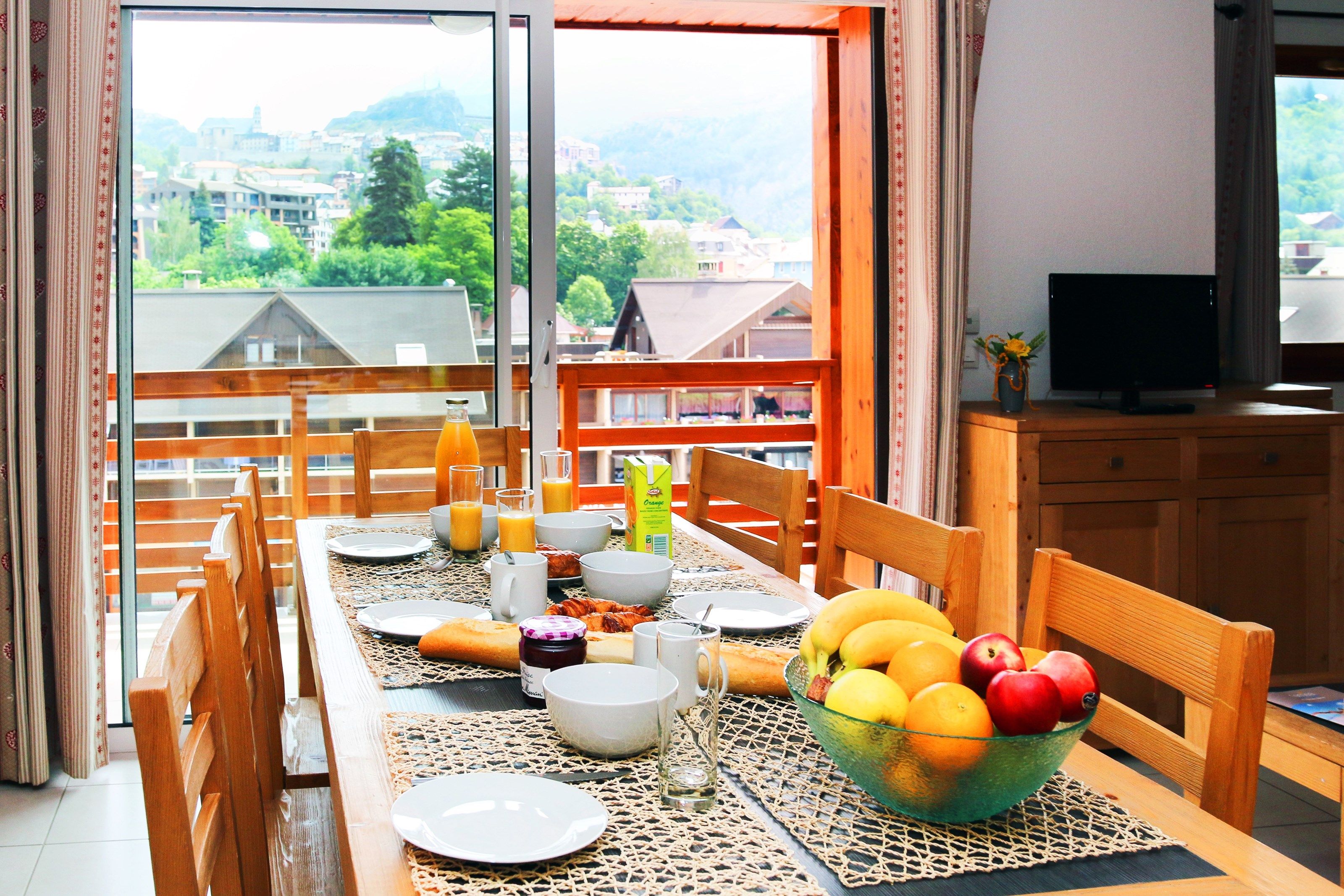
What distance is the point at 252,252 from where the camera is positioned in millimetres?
3195

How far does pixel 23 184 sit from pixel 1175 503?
310 cm

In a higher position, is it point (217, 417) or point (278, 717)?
point (217, 417)

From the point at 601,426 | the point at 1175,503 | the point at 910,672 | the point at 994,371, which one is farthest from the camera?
the point at 601,426

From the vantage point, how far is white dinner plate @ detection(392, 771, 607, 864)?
2.89 feet

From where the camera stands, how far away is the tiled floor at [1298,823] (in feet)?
8.16

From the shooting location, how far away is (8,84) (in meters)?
2.78

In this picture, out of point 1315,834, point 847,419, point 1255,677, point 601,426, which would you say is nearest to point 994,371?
point 847,419

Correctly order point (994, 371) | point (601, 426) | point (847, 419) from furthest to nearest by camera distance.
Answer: point (601, 426) < point (847, 419) < point (994, 371)

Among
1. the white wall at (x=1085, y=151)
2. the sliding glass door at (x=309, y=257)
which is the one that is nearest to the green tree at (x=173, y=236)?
the sliding glass door at (x=309, y=257)

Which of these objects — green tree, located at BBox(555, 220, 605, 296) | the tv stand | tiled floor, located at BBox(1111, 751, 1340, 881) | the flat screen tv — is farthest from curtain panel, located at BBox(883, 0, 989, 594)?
Result: green tree, located at BBox(555, 220, 605, 296)

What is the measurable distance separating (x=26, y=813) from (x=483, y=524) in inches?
63.7

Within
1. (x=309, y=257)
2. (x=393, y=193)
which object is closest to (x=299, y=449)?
(x=309, y=257)

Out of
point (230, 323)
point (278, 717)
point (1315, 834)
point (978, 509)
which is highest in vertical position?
point (230, 323)

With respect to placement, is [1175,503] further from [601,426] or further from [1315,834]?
[601,426]
